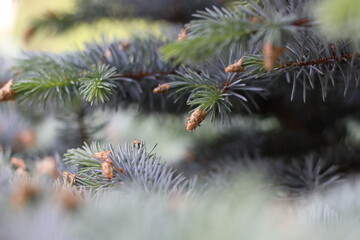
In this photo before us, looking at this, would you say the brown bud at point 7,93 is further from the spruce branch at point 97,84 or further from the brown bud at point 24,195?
the brown bud at point 24,195

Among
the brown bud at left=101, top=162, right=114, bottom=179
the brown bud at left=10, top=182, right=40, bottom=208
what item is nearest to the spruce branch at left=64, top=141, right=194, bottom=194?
the brown bud at left=101, top=162, right=114, bottom=179

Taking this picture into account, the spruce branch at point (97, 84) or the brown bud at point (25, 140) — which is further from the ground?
the spruce branch at point (97, 84)

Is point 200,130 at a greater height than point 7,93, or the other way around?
point 200,130

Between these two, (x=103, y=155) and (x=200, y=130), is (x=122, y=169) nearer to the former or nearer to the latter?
(x=103, y=155)

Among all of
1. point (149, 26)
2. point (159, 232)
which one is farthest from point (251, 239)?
point (149, 26)

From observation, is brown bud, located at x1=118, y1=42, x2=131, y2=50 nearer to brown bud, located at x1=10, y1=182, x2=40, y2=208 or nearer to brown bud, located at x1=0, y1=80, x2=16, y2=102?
brown bud, located at x1=0, y1=80, x2=16, y2=102

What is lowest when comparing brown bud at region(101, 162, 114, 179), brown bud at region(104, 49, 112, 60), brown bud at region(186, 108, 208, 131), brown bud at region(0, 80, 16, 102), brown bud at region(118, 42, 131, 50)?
brown bud at region(101, 162, 114, 179)

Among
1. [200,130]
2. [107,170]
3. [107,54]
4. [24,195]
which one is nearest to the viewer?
[24,195]

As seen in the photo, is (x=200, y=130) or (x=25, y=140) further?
(x=200, y=130)

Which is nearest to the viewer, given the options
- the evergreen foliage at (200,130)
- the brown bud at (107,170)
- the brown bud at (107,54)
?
the evergreen foliage at (200,130)

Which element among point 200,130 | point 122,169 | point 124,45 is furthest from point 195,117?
point 200,130

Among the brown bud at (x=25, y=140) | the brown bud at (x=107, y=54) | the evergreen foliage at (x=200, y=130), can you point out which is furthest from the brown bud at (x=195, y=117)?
the brown bud at (x=25, y=140)
